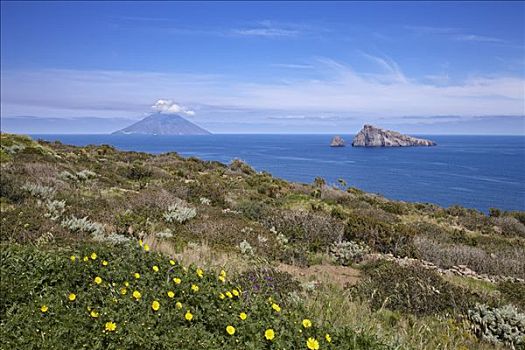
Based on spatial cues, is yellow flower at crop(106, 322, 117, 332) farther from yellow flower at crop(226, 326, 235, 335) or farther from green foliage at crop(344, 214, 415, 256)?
green foliage at crop(344, 214, 415, 256)

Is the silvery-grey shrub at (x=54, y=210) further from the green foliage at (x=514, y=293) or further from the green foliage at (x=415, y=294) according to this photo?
the green foliage at (x=514, y=293)

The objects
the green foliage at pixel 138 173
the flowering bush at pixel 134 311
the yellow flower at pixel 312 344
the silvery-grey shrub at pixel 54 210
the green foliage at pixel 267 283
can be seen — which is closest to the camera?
the yellow flower at pixel 312 344

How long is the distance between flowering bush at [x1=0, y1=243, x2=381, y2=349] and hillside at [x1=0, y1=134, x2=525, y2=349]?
1cm

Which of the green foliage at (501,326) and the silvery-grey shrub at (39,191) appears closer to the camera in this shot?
the green foliage at (501,326)

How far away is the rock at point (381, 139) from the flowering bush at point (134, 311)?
175 m

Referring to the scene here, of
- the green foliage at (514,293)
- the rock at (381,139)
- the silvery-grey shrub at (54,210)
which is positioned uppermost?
the rock at (381,139)

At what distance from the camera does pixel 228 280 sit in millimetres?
5238

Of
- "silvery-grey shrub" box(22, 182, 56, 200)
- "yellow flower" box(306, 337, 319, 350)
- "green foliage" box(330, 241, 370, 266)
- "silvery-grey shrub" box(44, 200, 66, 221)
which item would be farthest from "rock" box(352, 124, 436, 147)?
"yellow flower" box(306, 337, 319, 350)

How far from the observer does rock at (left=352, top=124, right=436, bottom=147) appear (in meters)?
172

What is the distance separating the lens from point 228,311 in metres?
3.76

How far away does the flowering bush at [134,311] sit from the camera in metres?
3.32

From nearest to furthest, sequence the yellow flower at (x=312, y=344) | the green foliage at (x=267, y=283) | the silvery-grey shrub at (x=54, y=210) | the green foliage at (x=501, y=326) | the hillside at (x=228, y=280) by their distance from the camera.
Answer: the yellow flower at (x=312, y=344) < the hillside at (x=228, y=280) < the green foliage at (x=501, y=326) < the green foliage at (x=267, y=283) < the silvery-grey shrub at (x=54, y=210)

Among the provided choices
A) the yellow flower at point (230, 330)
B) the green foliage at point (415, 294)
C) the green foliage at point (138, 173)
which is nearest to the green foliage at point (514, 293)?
the green foliage at point (415, 294)

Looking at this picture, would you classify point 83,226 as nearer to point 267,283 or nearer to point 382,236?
point 267,283
